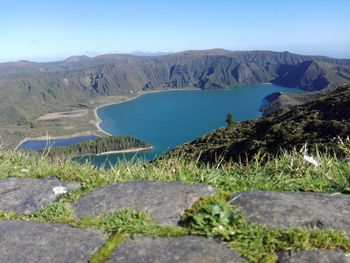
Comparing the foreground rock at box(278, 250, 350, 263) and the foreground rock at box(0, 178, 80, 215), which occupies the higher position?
the foreground rock at box(278, 250, 350, 263)

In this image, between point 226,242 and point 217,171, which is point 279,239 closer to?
point 226,242

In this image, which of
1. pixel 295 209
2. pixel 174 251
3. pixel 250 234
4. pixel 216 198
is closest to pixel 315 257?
pixel 250 234

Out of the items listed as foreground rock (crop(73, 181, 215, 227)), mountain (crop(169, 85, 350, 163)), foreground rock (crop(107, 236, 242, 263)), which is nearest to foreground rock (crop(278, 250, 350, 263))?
foreground rock (crop(107, 236, 242, 263))

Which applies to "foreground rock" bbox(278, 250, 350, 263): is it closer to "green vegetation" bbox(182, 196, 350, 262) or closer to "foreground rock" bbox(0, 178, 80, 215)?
"green vegetation" bbox(182, 196, 350, 262)

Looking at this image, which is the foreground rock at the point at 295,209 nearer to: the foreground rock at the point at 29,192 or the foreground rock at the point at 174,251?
the foreground rock at the point at 174,251

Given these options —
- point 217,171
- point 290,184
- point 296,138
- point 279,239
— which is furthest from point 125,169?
point 296,138

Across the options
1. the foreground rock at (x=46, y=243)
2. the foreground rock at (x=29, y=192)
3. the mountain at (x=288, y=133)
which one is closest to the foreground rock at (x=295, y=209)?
the foreground rock at (x=46, y=243)
